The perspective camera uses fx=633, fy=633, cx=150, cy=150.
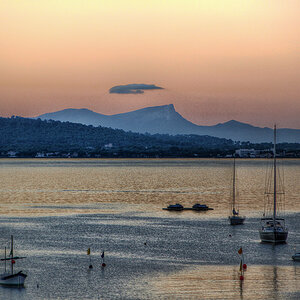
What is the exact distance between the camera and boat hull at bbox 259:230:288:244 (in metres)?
63.8

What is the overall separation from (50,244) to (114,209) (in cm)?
3698

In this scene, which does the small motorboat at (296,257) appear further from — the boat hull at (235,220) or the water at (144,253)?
the boat hull at (235,220)

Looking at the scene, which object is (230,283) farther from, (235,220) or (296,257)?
(235,220)

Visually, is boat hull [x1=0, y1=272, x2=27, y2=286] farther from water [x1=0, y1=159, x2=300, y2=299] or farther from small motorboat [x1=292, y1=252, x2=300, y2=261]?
small motorboat [x1=292, y1=252, x2=300, y2=261]

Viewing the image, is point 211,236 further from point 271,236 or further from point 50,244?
point 50,244

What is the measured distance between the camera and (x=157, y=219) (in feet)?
285

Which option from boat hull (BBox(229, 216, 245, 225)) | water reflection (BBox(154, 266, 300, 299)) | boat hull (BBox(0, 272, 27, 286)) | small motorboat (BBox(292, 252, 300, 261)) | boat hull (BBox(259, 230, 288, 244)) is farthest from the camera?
boat hull (BBox(229, 216, 245, 225))

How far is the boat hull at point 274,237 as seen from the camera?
63.8 m

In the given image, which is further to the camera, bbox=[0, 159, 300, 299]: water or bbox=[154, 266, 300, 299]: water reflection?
bbox=[0, 159, 300, 299]: water

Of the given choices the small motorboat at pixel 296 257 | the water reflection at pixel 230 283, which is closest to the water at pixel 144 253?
the water reflection at pixel 230 283

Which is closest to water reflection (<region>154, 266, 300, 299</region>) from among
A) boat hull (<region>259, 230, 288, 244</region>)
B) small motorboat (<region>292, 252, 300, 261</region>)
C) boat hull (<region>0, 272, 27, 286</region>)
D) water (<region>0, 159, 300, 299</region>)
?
water (<region>0, 159, 300, 299</region>)

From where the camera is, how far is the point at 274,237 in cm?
6366

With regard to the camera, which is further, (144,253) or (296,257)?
(144,253)

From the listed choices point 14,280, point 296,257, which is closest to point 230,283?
point 296,257
